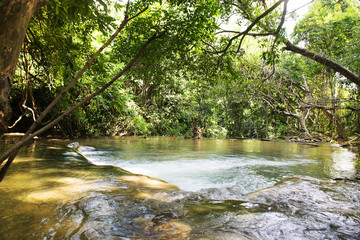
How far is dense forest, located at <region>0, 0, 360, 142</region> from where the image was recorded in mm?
3508

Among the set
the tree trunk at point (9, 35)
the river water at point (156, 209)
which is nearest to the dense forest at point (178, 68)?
the tree trunk at point (9, 35)

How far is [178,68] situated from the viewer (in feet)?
16.6

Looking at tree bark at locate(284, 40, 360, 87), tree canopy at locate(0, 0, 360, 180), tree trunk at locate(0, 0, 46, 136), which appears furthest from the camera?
tree bark at locate(284, 40, 360, 87)

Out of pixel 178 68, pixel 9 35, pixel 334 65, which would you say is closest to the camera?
pixel 9 35

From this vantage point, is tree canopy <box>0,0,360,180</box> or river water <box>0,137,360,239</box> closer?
river water <box>0,137,360,239</box>

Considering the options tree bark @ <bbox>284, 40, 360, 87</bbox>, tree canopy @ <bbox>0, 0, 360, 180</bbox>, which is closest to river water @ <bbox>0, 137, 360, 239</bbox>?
tree canopy @ <bbox>0, 0, 360, 180</bbox>

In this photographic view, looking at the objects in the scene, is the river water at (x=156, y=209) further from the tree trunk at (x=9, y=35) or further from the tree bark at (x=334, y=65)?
the tree bark at (x=334, y=65)

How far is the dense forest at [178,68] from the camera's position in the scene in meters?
3.51

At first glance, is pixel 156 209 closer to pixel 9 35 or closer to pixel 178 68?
pixel 9 35

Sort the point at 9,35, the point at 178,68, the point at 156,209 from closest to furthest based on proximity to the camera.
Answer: the point at 9,35
the point at 156,209
the point at 178,68

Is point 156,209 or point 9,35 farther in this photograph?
point 156,209

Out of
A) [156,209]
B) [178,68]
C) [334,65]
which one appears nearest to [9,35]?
[156,209]

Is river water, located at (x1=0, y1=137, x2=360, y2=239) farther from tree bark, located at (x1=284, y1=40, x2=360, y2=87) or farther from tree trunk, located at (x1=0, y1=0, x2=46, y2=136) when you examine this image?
tree bark, located at (x1=284, y1=40, x2=360, y2=87)

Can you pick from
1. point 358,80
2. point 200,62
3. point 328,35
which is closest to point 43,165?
point 200,62
